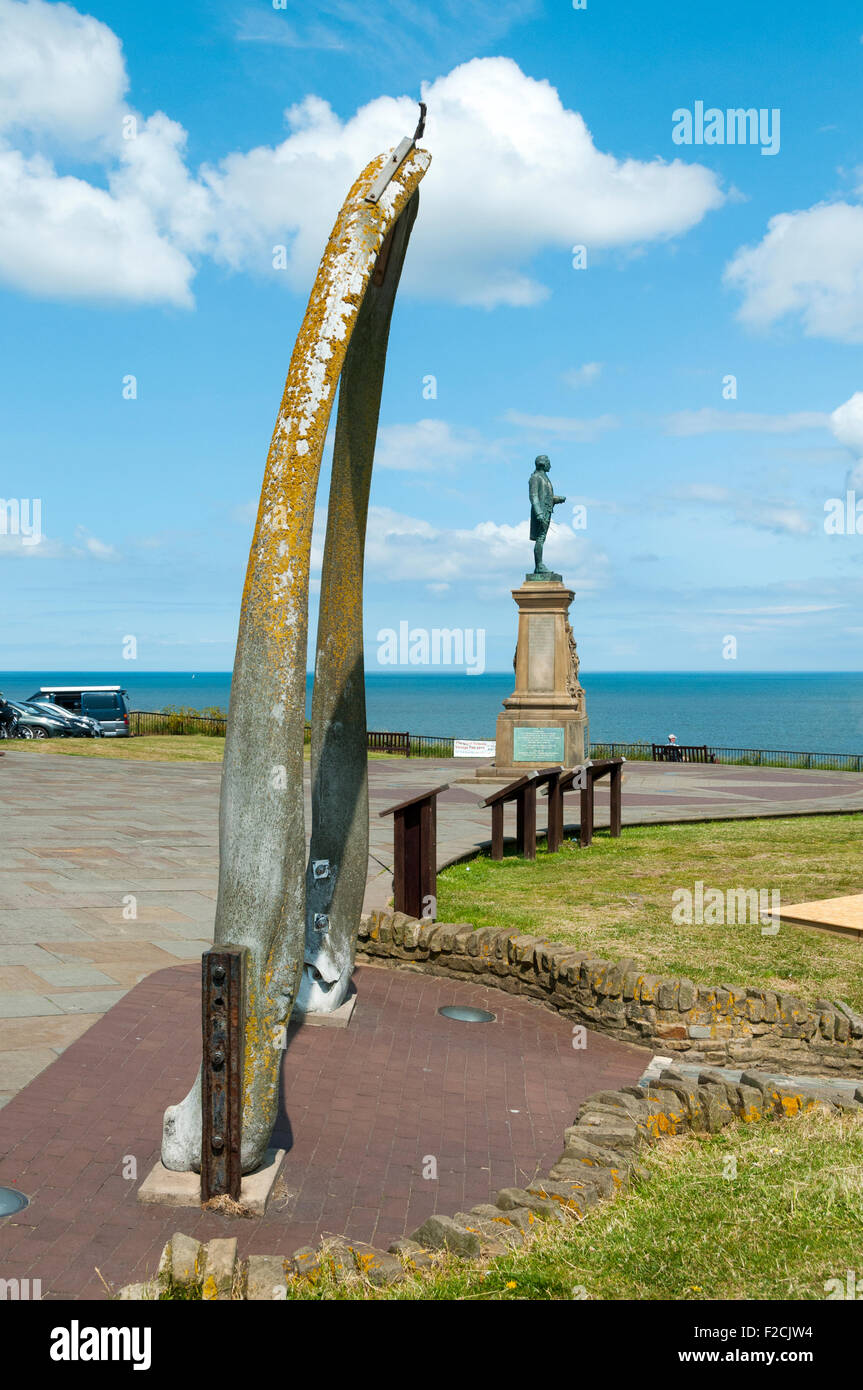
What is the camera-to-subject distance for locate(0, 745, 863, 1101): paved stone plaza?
745cm

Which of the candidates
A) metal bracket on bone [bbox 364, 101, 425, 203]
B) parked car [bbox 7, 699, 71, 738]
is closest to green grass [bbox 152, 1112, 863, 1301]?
metal bracket on bone [bbox 364, 101, 425, 203]

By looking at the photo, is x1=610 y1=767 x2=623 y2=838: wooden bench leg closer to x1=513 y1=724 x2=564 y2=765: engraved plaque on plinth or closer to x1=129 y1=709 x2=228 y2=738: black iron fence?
x1=513 y1=724 x2=564 y2=765: engraved plaque on plinth

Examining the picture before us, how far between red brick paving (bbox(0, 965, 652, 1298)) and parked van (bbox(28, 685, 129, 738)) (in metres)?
28.2

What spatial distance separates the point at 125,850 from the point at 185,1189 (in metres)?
8.82

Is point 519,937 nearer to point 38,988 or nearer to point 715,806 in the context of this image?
point 38,988

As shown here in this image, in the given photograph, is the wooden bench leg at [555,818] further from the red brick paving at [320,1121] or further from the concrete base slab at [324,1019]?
the concrete base slab at [324,1019]

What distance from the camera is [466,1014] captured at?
25.4 ft

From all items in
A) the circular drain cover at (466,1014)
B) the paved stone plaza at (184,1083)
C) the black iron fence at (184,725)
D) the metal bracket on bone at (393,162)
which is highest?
the metal bracket on bone at (393,162)

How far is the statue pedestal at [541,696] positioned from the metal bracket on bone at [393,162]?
608 inches

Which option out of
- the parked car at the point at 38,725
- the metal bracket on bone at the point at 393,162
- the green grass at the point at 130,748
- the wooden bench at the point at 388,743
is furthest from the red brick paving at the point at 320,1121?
the parked car at the point at 38,725

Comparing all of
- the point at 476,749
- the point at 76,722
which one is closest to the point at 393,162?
the point at 476,749

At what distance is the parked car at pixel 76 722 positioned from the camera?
3409cm

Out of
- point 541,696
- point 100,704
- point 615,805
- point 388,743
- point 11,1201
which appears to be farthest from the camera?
point 100,704

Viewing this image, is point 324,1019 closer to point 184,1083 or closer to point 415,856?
point 184,1083
